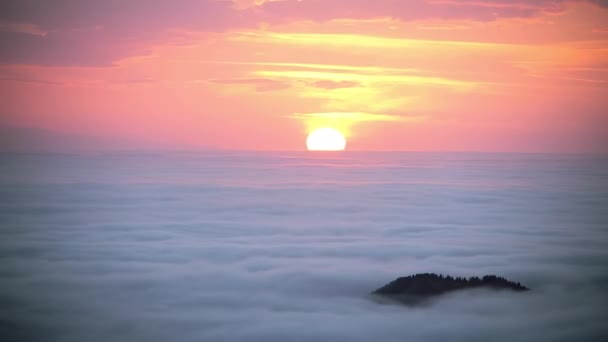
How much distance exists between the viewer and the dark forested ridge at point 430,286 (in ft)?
69.5

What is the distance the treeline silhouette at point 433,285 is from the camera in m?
21.2

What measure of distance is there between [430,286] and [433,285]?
15 cm

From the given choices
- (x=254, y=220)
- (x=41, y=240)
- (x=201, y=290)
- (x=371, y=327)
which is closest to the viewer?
(x=371, y=327)

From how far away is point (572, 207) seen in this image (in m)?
65.0

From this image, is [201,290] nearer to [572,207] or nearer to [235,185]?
[572,207]

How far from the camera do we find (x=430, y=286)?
71.1ft

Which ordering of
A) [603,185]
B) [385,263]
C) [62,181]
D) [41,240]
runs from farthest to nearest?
1. [62,181]
2. [603,185]
3. [41,240]
4. [385,263]

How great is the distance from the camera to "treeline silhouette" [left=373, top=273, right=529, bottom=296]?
21250mm

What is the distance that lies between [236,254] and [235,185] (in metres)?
57.8

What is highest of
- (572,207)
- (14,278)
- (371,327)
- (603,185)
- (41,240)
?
(603,185)

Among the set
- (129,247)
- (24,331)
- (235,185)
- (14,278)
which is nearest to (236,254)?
(129,247)

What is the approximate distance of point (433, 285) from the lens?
21734mm

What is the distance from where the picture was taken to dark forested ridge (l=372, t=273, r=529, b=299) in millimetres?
21172

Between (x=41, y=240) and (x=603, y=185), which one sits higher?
(x=603, y=185)
